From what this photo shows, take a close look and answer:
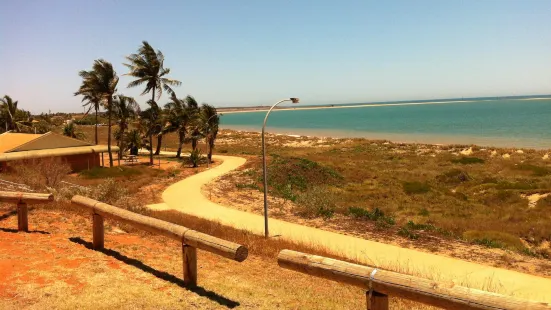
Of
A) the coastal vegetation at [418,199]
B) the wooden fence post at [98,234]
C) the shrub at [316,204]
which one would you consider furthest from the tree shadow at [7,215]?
the shrub at [316,204]

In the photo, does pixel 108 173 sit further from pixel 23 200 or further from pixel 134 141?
pixel 23 200

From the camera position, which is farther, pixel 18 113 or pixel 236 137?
pixel 236 137

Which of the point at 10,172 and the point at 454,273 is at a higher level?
the point at 10,172

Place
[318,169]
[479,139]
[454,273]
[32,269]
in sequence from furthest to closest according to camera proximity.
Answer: [479,139] < [318,169] < [454,273] < [32,269]

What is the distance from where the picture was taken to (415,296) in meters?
4.53

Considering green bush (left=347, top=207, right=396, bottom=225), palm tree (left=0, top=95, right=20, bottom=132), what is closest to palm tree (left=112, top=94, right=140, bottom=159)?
palm tree (left=0, top=95, right=20, bottom=132)

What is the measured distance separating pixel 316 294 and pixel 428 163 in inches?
1609

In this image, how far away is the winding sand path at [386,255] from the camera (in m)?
11.9

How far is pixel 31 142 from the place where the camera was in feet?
101

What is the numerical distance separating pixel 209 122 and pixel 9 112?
25.8m

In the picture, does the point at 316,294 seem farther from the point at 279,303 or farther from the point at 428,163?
the point at 428,163

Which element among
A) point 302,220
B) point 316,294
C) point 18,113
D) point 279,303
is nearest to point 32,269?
point 279,303

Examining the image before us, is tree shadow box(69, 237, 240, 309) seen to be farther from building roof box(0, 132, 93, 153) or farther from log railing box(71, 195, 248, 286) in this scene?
building roof box(0, 132, 93, 153)

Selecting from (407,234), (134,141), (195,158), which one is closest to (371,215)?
(407,234)
